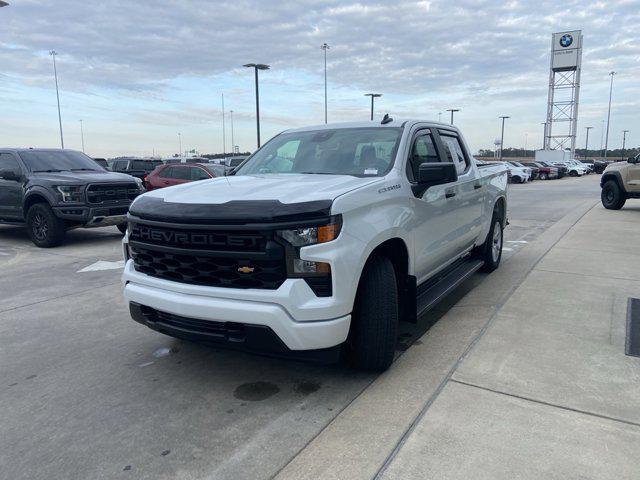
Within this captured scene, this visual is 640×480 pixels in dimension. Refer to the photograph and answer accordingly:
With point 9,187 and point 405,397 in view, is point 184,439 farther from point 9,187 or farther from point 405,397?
point 9,187

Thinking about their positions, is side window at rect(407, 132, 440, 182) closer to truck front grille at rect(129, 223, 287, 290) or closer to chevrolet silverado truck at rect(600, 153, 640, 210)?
truck front grille at rect(129, 223, 287, 290)

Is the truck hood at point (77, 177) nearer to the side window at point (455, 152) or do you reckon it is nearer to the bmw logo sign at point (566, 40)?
the side window at point (455, 152)

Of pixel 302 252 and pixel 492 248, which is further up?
pixel 302 252

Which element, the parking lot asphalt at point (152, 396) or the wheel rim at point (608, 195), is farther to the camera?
the wheel rim at point (608, 195)

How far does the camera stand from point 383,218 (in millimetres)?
3465

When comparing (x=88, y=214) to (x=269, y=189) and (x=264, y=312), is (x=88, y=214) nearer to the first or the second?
(x=269, y=189)

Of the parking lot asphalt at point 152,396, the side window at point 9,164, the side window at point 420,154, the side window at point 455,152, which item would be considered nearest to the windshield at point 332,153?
the side window at point 420,154

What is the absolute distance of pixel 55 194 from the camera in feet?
29.2

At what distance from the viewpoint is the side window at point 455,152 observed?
5.22m

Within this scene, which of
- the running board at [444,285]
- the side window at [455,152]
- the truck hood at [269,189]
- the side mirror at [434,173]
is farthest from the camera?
the side window at [455,152]

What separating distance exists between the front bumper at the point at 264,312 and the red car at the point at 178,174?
12.8 m

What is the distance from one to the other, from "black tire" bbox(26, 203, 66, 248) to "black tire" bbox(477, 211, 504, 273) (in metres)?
7.37

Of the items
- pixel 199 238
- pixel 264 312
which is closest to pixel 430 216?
pixel 264 312

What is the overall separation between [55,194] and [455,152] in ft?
23.4
